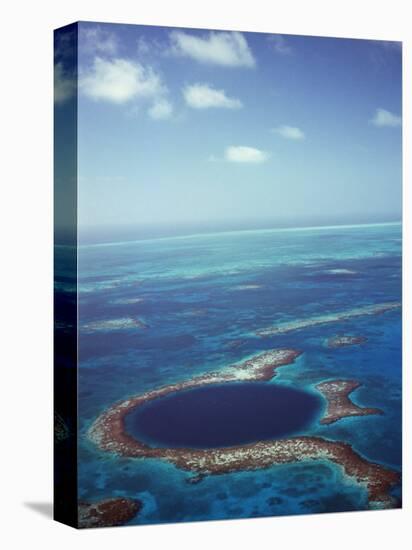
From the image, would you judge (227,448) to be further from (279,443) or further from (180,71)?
(180,71)

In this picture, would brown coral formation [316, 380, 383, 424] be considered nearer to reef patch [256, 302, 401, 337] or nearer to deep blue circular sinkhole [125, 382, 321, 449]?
deep blue circular sinkhole [125, 382, 321, 449]

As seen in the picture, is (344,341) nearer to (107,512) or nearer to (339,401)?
(339,401)

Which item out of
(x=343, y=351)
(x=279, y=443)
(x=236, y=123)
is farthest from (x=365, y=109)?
(x=279, y=443)

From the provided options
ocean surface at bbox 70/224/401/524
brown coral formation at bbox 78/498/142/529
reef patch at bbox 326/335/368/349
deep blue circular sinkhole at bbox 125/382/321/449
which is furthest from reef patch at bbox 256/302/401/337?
brown coral formation at bbox 78/498/142/529

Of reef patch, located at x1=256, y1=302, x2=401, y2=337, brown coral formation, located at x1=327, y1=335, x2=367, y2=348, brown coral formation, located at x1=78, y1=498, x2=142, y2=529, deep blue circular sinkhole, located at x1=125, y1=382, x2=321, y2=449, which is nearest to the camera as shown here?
brown coral formation, located at x1=78, y1=498, x2=142, y2=529

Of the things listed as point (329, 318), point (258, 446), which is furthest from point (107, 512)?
point (329, 318)
